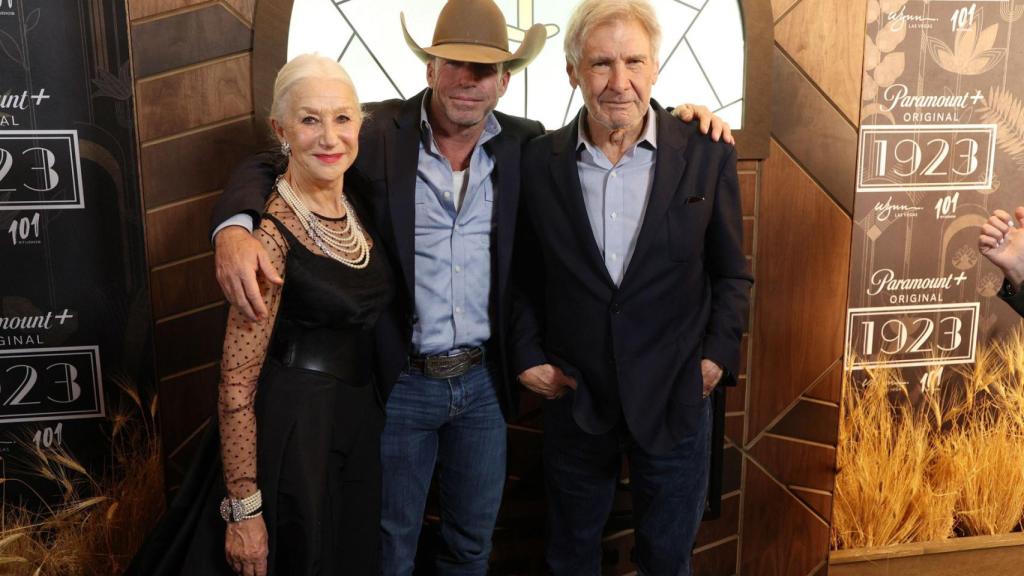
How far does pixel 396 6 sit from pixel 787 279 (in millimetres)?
1570

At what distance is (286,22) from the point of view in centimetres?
212

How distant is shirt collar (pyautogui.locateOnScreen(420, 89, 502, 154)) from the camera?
6.24 ft

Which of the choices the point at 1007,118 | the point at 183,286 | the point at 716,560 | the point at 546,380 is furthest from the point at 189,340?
the point at 1007,118

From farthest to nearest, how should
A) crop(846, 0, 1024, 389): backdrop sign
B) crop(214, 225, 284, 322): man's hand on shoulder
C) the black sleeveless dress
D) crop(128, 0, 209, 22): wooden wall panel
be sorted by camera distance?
crop(846, 0, 1024, 389): backdrop sign, crop(128, 0, 209, 22): wooden wall panel, the black sleeveless dress, crop(214, 225, 284, 322): man's hand on shoulder

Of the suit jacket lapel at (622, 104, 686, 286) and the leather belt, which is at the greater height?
the suit jacket lapel at (622, 104, 686, 286)

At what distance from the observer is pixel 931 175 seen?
290 centimetres

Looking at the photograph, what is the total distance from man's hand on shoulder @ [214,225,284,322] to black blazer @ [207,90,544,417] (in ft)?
1.04

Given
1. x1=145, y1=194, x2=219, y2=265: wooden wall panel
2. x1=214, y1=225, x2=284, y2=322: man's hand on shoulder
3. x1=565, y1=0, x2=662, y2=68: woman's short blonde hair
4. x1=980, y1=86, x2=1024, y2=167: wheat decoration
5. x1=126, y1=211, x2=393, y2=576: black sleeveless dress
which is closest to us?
x1=214, y1=225, x2=284, y2=322: man's hand on shoulder

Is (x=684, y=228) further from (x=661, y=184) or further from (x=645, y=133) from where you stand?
(x=645, y=133)

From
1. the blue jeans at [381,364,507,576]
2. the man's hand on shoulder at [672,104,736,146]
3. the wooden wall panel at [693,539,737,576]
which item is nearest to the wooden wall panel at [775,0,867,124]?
the man's hand on shoulder at [672,104,736,146]

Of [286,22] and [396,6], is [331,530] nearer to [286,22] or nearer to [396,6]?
[286,22]

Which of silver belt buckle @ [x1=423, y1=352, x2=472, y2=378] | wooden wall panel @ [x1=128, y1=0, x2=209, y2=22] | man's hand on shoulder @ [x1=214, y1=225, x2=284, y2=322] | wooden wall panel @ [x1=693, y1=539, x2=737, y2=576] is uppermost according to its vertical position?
wooden wall panel @ [x1=128, y1=0, x2=209, y2=22]

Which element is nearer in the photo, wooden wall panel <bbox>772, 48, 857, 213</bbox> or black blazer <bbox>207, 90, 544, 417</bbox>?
black blazer <bbox>207, 90, 544, 417</bbox>

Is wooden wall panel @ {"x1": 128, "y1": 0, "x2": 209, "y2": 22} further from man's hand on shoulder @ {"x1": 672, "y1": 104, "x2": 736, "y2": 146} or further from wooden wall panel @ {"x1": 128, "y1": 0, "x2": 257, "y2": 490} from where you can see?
man's hand on shoulder @ {"x1": 672, "y1": 104, "x2": 736, "y2": 146}
